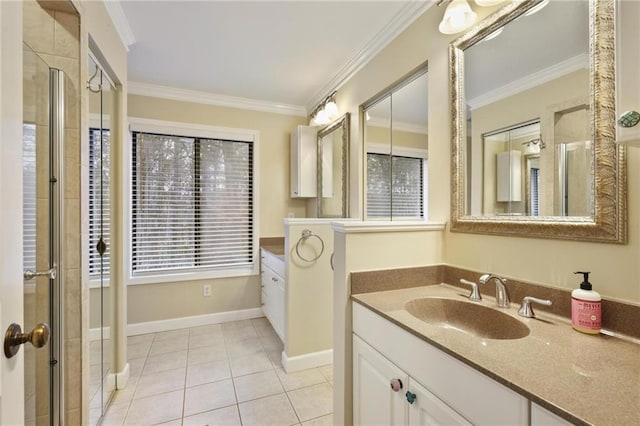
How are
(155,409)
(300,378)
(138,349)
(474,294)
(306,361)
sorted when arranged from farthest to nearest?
(138,349)
(306,361)
(300,378)
(155,409)
(474,294)

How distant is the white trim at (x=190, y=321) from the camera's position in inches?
114

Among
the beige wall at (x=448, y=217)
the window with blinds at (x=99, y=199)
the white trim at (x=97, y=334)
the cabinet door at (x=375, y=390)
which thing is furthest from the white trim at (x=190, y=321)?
the cabinet door at (x=375, y=390)

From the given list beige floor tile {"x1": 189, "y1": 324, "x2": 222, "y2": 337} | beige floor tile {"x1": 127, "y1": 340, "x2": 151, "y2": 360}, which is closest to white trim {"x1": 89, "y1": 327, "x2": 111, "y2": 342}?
beige floor tile {"x1": 127, "y1": 340, "x2": 151, "y2": 360}

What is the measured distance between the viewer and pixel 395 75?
1966 mm

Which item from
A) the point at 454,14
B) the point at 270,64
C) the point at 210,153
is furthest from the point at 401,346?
the point at 210,153

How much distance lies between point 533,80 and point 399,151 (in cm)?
92

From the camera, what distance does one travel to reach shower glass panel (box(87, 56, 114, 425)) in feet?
5.26

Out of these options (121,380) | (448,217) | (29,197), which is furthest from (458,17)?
(121,380)

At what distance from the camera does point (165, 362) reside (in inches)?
92.6

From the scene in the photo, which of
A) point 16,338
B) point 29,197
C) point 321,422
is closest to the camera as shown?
point 16,338

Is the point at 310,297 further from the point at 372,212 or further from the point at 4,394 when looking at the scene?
the point at 4,394

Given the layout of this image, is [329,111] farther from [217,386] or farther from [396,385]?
[217,386]

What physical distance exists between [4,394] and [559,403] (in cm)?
111

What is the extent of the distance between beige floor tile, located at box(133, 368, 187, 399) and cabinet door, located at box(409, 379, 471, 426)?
68.5 inches
